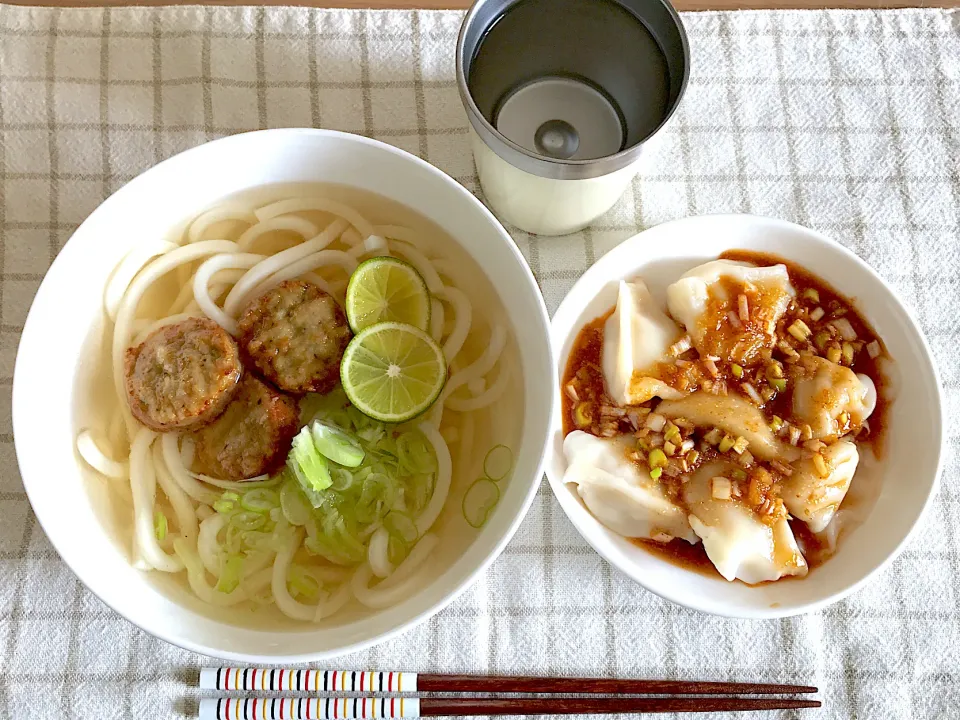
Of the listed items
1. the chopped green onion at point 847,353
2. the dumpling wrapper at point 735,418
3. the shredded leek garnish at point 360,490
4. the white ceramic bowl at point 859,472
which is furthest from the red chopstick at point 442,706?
the chopped green onion at point 847,353

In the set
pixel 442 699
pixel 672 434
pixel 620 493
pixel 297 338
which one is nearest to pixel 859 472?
pixel 672 434

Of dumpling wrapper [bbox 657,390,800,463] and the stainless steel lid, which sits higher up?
the stainless steel lid

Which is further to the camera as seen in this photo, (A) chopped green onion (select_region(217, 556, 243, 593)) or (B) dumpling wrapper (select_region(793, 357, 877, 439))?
(B) dumpling wrapper (select_region(793, 357, 877, 439))

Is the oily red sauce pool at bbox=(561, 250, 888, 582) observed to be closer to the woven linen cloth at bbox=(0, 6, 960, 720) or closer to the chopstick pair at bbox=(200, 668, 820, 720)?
the woven linen cloth at bbox=(0, 6, 960, 720)

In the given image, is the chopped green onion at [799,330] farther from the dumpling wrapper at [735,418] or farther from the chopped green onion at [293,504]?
the chopped green onion at [293,504]

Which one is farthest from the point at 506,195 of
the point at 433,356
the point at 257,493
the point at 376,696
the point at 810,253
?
the point at 376,696

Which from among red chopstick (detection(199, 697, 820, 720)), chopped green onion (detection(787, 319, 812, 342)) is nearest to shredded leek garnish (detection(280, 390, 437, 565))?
red chopstick (detection(199, 697, 820, 720))

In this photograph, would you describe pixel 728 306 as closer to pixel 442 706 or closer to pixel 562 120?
pixel 562 120
